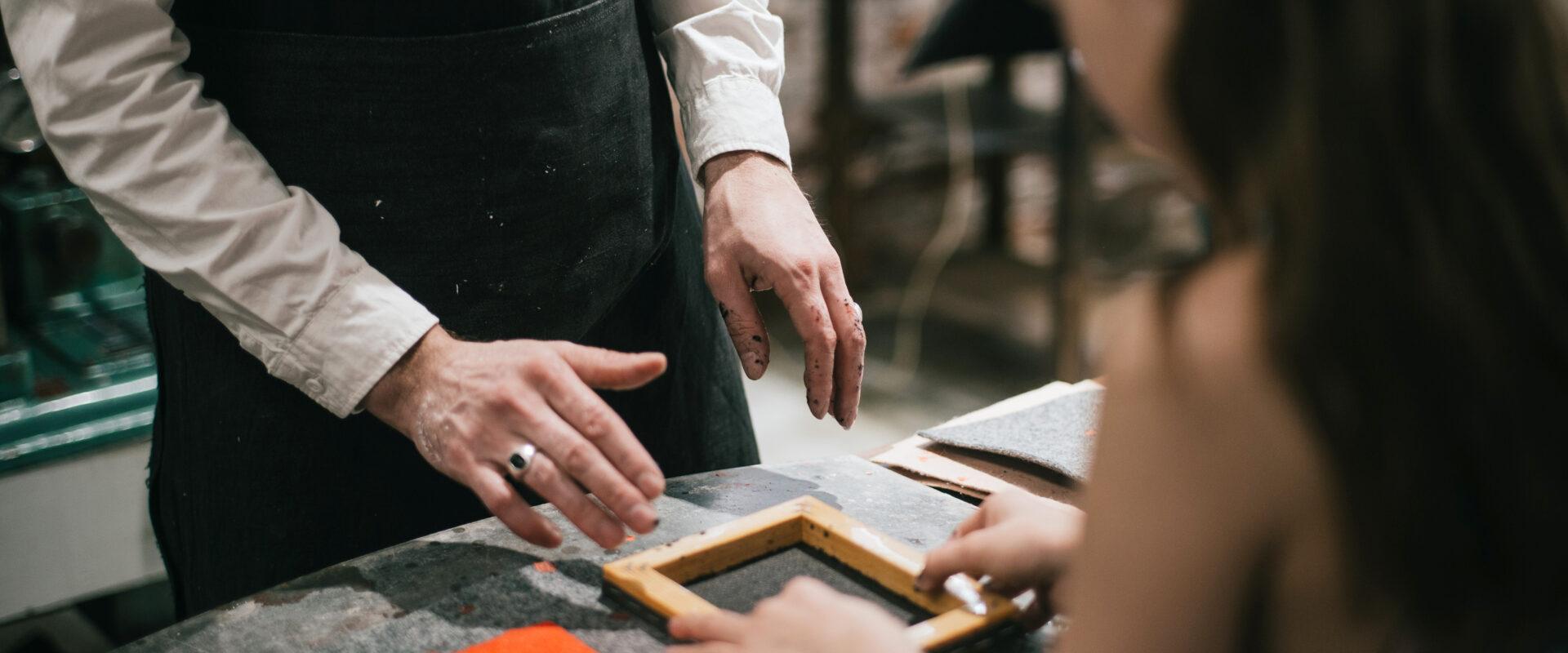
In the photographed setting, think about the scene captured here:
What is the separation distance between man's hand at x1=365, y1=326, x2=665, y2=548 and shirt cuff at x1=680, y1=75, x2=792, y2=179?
0.36 metres

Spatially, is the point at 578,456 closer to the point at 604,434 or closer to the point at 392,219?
the point at 604,434

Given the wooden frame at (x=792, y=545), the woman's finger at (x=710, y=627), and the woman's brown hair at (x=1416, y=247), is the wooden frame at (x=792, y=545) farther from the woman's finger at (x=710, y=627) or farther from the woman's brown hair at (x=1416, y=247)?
the woman's brown hair at (x=1416, y=247)

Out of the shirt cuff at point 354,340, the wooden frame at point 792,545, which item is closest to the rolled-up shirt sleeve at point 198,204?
the shirt cuff at point 354,340

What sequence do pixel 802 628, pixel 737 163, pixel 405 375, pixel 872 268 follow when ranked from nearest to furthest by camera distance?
pixel 802 628 < pixel 405 375 < pixel 737 163 < pixel 872 268

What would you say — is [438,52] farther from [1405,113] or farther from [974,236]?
[974,236]

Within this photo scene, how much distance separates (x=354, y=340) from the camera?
0.96 meters

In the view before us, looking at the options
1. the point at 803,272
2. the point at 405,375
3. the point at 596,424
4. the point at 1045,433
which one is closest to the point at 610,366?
the point at 596,424

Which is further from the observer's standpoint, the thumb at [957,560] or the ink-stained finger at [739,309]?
the ink-stained finger at [739,309]

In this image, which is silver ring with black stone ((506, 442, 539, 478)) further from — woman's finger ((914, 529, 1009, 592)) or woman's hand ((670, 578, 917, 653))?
woman's finger ((914, 529, 1009, 592))

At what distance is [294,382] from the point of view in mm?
987

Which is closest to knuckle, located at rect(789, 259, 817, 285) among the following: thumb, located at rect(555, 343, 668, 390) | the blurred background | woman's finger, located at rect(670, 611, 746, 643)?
thumb, located at rect(555, 343, 668, 390)

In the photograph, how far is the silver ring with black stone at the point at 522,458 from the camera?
2.95 ft

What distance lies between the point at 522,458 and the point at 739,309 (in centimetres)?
32

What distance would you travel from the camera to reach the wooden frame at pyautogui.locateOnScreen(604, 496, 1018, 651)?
0.86 m
